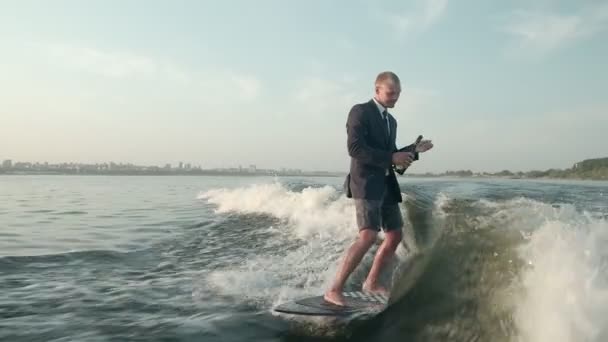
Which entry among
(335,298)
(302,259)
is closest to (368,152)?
(335,298)

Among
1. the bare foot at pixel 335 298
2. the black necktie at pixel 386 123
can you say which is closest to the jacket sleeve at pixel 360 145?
the black necktie at pixel 386 123

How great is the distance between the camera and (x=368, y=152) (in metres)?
4.74

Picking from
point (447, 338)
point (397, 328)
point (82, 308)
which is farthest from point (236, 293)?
point (447, 338)

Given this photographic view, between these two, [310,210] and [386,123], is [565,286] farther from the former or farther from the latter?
[310,210]

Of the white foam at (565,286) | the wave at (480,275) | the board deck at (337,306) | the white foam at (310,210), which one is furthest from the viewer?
the white foam at (310,210)

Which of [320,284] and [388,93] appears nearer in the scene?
[388,93]

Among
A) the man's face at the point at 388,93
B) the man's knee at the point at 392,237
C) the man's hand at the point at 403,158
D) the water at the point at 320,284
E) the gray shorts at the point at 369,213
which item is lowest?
the water at the point at 320,284

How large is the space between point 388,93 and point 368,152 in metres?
0.71

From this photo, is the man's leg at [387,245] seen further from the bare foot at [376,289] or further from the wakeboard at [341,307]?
the wakeboard at [341,307]

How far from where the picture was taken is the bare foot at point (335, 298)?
184 inches

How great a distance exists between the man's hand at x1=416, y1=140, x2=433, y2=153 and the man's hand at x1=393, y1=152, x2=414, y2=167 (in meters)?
0.13

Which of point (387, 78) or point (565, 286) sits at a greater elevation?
point (387, 78)

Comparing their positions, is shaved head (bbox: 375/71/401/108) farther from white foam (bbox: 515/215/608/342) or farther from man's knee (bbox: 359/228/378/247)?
white foam (bbox: 515/215/608/342)

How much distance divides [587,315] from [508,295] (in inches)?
31.8
